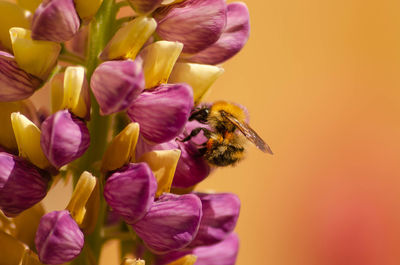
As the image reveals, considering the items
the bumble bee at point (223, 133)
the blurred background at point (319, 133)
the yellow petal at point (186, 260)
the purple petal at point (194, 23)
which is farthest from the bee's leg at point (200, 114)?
the blurred background at point (319, 133)

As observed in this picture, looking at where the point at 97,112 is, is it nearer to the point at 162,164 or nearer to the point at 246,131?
the point at 162,164

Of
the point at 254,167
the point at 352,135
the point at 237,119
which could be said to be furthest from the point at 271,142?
the point at 237,119

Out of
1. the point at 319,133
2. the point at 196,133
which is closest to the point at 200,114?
the point at 196,133

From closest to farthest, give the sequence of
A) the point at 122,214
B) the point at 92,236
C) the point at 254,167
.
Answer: the point at 122,214, the point at 92,236, the point at 254,167

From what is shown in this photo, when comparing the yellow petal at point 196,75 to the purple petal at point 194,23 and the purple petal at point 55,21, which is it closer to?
the purple petal at point 194,23

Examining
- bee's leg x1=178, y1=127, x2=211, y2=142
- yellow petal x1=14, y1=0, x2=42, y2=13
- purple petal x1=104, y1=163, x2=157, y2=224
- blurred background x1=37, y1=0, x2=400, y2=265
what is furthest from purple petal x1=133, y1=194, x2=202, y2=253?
blurred background x1=37, y1=0, x2=400, y2=265

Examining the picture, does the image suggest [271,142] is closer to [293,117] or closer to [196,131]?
[293,117]
